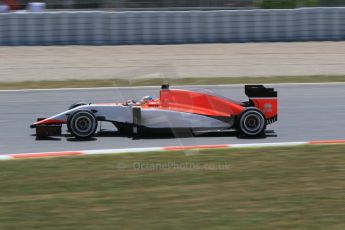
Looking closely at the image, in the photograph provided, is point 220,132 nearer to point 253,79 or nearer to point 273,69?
point 253,79

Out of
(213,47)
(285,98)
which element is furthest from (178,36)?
(285,98)

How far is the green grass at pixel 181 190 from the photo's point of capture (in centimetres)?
530

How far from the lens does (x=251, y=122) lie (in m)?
8.71

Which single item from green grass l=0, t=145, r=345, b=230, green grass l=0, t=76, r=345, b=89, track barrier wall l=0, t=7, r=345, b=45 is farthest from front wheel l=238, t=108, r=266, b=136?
track barrier wall l=0, t=7, r=345, b=45

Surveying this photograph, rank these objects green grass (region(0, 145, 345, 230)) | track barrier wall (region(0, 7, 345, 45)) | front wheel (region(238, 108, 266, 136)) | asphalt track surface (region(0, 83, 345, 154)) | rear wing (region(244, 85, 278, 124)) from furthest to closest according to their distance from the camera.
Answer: track barrier wall (region(0, 7, 345, 45)) < rear wing (region(244, 85, 278, 124)) < front wheel (region(238, 108, 266, 136)) < asphalt track surface (region(0, 83, 345, 154)) < green grass (region(0, 145, 345, 230))

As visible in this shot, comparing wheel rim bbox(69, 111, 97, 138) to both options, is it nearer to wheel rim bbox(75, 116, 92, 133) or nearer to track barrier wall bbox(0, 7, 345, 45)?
wheel rim bbox(75, 116, 92, 133)

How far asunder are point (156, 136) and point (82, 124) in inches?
38.6

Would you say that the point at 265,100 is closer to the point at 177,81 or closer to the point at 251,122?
the point at 251,122

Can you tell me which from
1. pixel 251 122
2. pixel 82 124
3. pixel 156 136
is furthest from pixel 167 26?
pixel 82 124

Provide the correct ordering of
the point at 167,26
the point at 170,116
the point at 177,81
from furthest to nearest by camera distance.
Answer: the point at 167,26
the point at 177,81
the point at 170,116

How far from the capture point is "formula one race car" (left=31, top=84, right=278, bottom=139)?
336 inches

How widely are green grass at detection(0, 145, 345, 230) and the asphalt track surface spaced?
3.24 ft

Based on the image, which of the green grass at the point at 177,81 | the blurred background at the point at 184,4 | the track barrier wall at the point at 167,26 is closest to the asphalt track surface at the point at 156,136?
the green grass at the point at 177,81

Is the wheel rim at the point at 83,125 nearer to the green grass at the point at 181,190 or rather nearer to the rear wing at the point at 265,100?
the green grass at the point at 181,190
